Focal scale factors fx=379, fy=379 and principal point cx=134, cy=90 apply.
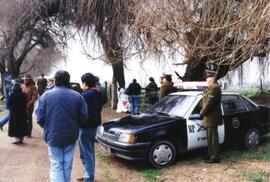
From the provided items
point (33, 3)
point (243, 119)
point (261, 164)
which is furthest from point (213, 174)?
point (33, 3)

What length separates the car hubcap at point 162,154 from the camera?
727cm

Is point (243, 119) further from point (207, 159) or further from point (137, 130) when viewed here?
point (137, 130)

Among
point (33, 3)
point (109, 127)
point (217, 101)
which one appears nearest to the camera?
point (217, 101)

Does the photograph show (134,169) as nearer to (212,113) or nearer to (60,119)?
(212,113)

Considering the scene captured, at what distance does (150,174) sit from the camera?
23.0 feet

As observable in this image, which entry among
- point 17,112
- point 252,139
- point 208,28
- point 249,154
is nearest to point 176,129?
point 249,154

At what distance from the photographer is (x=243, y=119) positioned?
28.1 feet

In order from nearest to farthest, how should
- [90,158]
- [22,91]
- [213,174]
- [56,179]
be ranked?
1. [56,179]
2. [90,158]
3. [213,174]
4. [22,91]

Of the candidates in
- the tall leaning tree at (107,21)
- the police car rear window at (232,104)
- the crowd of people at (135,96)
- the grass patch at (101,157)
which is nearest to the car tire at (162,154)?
the grass patch at (101,157)

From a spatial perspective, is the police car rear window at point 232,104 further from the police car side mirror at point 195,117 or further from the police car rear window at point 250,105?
the police car side mirror at point 195,117

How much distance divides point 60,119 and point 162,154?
289cm

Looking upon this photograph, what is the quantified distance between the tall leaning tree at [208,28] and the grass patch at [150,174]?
2372 mm

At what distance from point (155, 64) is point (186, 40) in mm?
2394

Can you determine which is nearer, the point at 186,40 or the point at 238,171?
the point at 238,171
